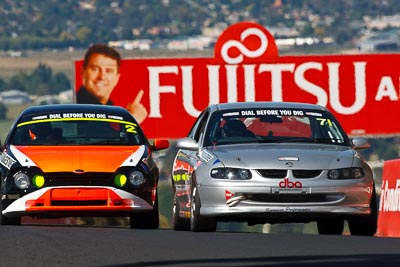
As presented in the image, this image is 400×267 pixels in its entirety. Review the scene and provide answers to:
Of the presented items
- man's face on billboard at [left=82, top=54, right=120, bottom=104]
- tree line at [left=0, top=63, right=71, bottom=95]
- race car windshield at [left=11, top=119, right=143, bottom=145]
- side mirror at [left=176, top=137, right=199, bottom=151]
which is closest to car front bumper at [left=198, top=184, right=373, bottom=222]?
side mirror at [left=176, top=137, right=199, bottom=151]

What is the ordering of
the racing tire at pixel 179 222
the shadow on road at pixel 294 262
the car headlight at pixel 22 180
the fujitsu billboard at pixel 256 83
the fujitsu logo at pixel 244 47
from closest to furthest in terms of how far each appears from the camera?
1. the shadow on road at pixel 294 262
2. the car headlight at pixel 22 180
3. the racing tire at pixel 179 222
4. the fujitsu logo at pixel 244 47
5. the fujitsu billboard at pixel 256 83

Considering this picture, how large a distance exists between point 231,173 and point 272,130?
192 centimetres

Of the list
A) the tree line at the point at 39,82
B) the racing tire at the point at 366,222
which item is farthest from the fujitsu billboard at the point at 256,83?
the tree line at the point at 39,82

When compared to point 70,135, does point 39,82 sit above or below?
below

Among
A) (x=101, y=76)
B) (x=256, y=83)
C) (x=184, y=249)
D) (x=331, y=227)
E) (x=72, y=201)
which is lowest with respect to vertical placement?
(x=256, y=83)

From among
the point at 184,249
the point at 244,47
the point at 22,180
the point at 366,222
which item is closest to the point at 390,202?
the point at 366,222

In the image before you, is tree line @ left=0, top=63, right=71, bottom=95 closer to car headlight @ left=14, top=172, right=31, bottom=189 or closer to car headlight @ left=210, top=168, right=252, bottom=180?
car headlight @ left=14, top=172, right=31, bottom=189

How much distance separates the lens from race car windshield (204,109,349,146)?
1916 centimetres

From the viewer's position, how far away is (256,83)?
153 feet

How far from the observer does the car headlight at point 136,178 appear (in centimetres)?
1952

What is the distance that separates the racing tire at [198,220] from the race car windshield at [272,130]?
2.60ft

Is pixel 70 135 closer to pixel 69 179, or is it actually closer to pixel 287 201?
pixel 69 179

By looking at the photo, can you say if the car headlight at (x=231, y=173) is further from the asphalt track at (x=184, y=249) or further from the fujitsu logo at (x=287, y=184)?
the asphalt track at (x=184, y=249)

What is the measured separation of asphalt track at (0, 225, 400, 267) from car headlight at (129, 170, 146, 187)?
1020 millimetres
